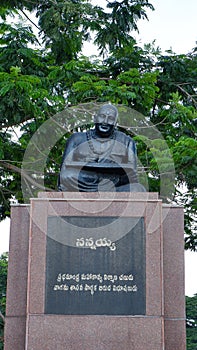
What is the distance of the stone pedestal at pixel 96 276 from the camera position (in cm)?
653

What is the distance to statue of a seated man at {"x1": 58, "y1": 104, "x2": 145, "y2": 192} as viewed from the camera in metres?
7.49

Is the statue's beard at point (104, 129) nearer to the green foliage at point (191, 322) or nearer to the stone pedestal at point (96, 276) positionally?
the stone pedestal at point (96, 276)

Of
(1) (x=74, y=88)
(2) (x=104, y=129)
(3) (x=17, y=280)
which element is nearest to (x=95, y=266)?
(3) (x=17, y=280)

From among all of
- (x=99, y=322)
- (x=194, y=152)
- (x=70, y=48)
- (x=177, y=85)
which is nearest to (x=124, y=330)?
(x=99, y=322)

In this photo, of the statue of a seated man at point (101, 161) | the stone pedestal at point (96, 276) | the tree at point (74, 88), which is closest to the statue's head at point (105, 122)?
the statue of a seated man at point (101, 161)

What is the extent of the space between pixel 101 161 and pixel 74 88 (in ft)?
14.6

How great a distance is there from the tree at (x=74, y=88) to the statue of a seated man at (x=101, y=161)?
2.84m

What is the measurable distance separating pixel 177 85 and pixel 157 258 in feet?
23.7

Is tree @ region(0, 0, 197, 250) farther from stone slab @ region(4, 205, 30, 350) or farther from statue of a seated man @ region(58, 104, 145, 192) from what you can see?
stone slab @ region(4, 205, 30, 350)

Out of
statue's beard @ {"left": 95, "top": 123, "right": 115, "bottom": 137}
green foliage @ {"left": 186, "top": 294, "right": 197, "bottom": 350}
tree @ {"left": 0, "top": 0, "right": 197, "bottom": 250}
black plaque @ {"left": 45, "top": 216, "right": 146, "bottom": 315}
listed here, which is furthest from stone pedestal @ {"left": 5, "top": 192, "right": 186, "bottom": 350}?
green foliage @ {"left": 186, "top": 294, "right": 197, "bottom": 350}

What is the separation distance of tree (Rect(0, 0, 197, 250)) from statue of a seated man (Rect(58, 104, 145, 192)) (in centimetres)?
284

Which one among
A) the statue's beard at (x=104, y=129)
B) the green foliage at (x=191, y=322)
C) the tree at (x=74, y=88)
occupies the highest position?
the tree at (x=74, y=88)

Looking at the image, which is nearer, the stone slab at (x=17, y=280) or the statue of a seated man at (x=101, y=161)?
the stone slab at (x=17, y=280)

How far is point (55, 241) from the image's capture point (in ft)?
22.5
